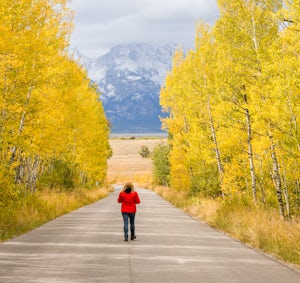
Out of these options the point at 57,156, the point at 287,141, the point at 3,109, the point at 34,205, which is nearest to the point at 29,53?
the point at 3,109

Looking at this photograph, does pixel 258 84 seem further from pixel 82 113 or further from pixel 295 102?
pixel 82 113

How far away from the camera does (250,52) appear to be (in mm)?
18688

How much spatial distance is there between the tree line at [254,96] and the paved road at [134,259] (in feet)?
12.5

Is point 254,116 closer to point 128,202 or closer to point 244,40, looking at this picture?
point 244,40

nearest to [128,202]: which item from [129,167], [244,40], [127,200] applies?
[127,200]

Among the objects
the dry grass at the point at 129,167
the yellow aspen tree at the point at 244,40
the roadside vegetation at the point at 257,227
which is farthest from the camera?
the dry grass at the point at 129,167

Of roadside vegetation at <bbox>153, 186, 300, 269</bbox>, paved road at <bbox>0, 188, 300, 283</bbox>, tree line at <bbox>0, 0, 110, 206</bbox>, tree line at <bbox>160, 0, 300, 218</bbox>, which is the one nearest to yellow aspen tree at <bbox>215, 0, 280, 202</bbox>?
tree line at <bbox>160, 0, 300, 218</bbox>

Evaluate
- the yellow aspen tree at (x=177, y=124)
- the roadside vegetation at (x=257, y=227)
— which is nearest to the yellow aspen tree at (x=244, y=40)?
the roadside vegetation at (x=257, y=227)

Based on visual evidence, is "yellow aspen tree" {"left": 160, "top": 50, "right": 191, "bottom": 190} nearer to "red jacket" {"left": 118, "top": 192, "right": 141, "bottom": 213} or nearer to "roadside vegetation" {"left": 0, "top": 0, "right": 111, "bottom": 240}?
"roadside vegetation" {"left": 0, "top": 0, "right": 111, "bottom": 240}

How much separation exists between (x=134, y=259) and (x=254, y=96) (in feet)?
27.7

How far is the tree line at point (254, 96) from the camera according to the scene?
48.2ft

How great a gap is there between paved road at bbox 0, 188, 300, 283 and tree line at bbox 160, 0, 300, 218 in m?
3.82

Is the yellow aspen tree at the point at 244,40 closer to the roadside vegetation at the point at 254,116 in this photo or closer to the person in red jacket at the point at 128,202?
the roadside vegetation at the point at 254,116

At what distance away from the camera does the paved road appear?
29.4ft
